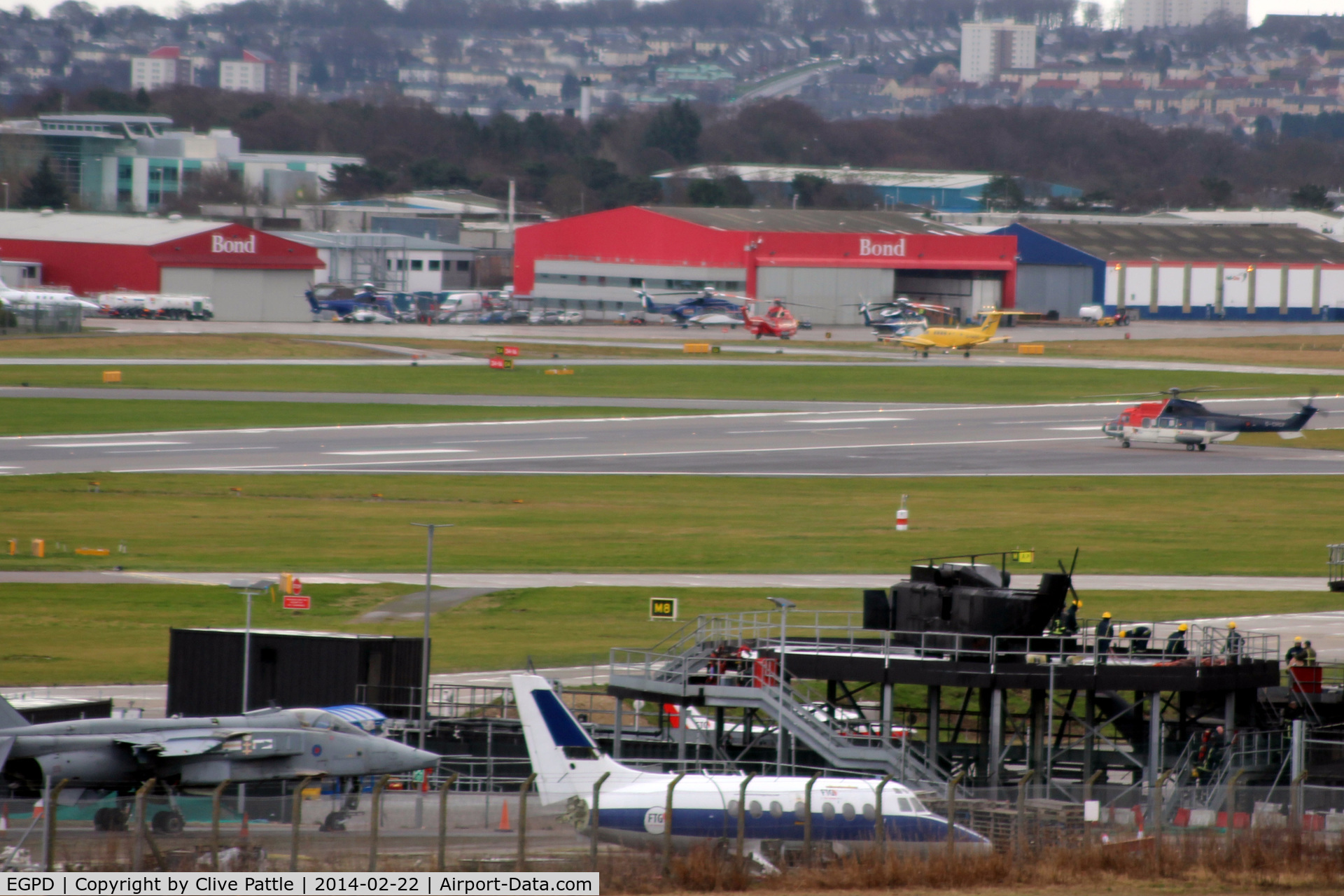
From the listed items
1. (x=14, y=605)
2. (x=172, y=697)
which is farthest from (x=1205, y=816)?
(x=14, y=605)

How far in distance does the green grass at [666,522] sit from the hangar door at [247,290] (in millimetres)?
111929

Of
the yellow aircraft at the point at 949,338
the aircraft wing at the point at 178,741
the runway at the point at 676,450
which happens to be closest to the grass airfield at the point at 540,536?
the runway at the point at 676,450

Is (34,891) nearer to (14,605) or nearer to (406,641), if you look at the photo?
(406,641)

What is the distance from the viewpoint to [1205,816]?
3136 cm

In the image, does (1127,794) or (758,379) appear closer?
(1127,794)

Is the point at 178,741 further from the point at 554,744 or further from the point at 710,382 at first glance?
the point at 710,382

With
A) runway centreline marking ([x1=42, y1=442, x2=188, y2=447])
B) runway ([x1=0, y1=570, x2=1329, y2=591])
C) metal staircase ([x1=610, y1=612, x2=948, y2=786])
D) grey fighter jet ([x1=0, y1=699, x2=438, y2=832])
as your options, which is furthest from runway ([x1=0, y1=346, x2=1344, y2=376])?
grey fighter jet ([x1=0, y1=699, x2=438, y2=832])

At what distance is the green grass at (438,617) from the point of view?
1922 inches

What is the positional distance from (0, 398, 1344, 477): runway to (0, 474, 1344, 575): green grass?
3.49 meters

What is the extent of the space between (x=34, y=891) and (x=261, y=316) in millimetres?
178410

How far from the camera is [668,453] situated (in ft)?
325

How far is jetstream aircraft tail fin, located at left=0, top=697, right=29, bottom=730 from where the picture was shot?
3294 centimetres

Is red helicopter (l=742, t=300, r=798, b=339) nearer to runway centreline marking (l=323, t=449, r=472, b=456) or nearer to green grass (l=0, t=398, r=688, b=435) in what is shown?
green grass (l=0, t=398, r=688, b=435)

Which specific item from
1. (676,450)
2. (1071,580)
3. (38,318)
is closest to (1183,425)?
(676,450)
